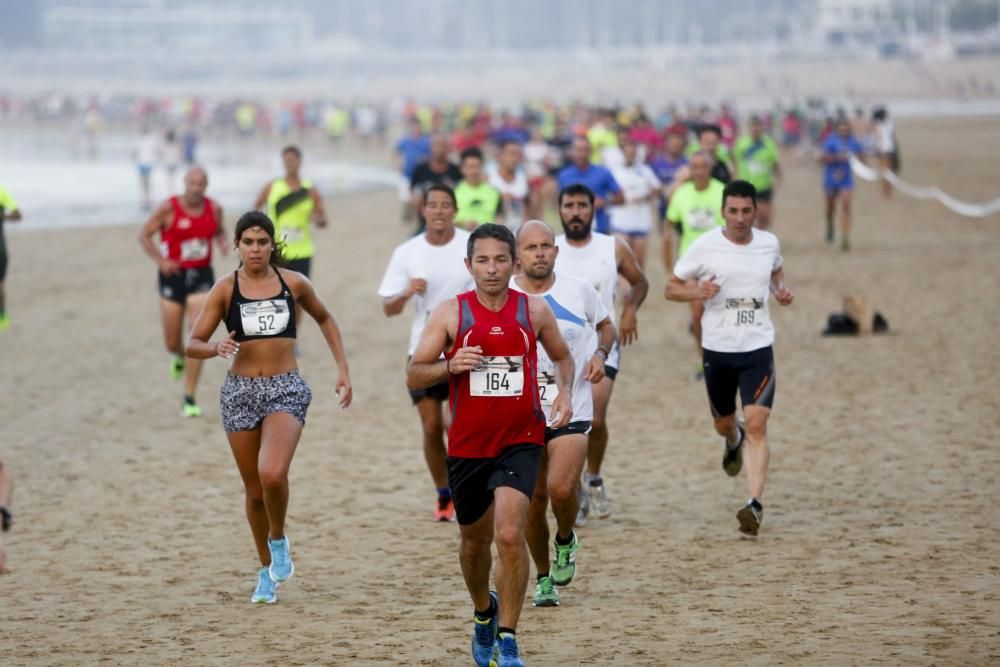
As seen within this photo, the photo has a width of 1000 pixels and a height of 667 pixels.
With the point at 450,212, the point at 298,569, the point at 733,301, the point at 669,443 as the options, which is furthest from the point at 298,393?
the point at 669,443

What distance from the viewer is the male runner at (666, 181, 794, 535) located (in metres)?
8.73

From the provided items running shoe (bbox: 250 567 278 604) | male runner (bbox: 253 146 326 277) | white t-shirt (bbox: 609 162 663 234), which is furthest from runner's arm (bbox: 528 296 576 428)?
white t-shirt (bbox: 609 162 663 234)

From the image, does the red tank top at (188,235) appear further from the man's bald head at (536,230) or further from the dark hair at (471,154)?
the man's bald head at (536,230)

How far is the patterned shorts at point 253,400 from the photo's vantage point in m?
7.63

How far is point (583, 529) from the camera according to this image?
930 centimetres

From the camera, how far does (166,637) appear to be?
23.6 ft

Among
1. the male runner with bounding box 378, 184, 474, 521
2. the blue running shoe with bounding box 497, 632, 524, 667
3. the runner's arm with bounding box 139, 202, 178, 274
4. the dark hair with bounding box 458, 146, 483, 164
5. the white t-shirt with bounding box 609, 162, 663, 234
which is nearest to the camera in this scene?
the blue running shoe with bounding box 497, 632, 524, 667

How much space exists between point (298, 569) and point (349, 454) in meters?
3.21

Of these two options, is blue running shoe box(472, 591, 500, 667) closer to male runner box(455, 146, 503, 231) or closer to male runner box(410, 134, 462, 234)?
male runner box(455, 146, 503, 231)

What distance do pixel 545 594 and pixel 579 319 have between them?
1.28 meters

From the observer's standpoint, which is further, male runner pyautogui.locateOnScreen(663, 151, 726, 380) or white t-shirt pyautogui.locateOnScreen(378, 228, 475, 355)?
male runner pyautogui.locateOnScreen(663, 151, 726, 380)

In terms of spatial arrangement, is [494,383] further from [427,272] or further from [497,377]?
[427,272]

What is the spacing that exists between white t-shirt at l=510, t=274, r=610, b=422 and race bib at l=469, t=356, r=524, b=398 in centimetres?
93

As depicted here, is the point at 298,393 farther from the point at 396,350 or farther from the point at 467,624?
the point at 396,350
